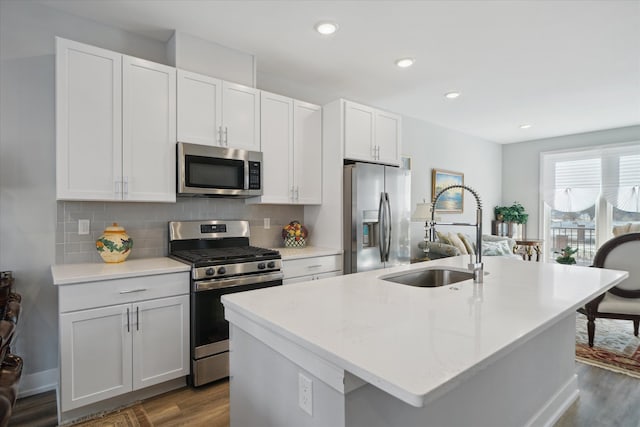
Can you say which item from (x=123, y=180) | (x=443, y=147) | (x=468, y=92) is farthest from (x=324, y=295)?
(x=443, y=147)

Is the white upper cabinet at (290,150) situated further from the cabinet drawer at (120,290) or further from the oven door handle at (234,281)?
the cabinet drawer at (120,290)

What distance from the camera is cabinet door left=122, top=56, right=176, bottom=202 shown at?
7.97 feet

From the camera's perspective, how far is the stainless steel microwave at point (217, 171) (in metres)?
2.63

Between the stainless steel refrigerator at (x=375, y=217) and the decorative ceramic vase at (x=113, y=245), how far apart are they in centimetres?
183

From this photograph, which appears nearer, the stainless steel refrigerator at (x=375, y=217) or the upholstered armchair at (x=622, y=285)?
the upholstered armchair at (x=622, y=285)

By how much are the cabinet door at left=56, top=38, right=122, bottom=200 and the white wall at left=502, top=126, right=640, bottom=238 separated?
6.72 meters

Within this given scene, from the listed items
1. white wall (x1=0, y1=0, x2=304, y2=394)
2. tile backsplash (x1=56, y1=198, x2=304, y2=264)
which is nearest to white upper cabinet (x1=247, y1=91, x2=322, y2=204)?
tile backsplash (x1=56, y1=198, x2=304, y2=264)

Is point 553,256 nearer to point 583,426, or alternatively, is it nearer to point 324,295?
point 583,426

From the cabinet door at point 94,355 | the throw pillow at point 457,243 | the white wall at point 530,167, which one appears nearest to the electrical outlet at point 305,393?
the cabinet door at point 94,355

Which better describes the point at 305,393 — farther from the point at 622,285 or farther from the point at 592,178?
the point at 592,178

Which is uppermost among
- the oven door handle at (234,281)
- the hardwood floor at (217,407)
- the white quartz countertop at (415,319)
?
the white quartz countertop at (415,319)

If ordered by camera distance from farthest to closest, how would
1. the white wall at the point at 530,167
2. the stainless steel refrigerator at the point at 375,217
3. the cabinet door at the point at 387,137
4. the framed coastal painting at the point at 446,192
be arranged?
the white wall at the point at 530,167 → the framed coastal painting at the point at 446,192 → the cabinet door at the point at 387,137 → the stainless steel refrigerator at the point at 375,217

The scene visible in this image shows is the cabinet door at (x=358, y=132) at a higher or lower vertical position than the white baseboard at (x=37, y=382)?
higher

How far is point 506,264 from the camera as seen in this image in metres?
2.44
